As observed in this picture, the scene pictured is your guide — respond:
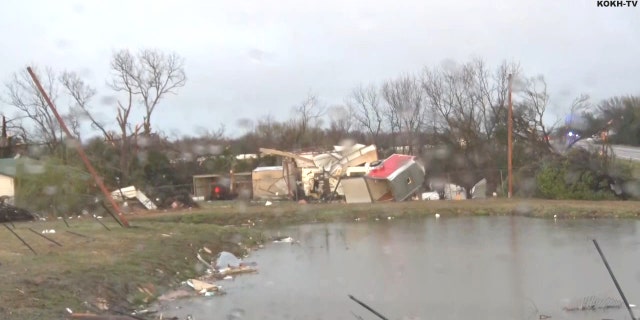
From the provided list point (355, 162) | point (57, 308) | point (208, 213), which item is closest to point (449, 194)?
point (355, 162)

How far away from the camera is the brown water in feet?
31.7

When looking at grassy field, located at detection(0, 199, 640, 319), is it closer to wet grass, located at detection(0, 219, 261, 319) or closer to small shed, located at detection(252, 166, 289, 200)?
wet grass, located at detection(0, 219, 261, 319)

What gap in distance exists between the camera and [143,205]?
39375 mm

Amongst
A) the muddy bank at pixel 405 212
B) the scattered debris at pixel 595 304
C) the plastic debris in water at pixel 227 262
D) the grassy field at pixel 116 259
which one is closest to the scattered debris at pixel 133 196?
the muddy bank at pixel 405 212

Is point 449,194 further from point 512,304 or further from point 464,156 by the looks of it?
point 512,304

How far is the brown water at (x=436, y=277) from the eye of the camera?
9.66 m

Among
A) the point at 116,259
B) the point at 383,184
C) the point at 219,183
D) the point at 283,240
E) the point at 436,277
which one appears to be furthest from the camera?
the point at 219,183

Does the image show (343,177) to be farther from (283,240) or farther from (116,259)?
(116,259)

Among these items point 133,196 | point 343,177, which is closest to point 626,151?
point 343,177

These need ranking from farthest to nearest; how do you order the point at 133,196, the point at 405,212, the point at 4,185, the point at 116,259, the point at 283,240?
the point at 4,185, the point at 133,196, the point at 405,212, the point at 283,240, the point at 116,259

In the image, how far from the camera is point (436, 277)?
1227 centimetres

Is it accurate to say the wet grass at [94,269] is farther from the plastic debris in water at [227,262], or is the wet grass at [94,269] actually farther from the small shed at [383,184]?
the small shed at [383,184]

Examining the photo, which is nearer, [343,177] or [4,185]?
[343,177]

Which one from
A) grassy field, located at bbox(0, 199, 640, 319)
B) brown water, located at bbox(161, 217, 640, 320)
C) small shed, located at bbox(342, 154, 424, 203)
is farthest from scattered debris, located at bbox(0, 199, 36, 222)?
small shed, located at bbox(342, 154, 424, 203)
